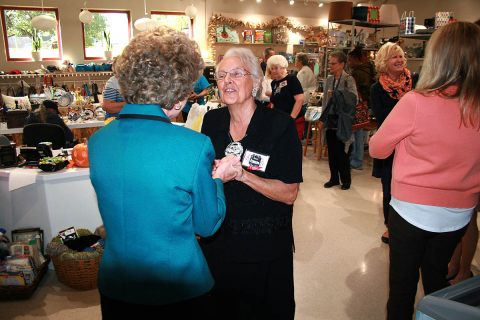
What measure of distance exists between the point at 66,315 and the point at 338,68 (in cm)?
357

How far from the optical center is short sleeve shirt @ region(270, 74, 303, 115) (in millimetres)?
4559

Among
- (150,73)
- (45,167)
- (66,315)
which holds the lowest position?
(66,315)

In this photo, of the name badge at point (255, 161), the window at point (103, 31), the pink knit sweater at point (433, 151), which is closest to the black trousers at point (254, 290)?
the name badge at point (255, 161)

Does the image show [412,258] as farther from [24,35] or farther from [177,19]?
[24,35]

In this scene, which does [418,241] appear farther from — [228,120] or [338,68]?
[338,68]

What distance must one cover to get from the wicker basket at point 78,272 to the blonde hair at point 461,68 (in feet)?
7.48

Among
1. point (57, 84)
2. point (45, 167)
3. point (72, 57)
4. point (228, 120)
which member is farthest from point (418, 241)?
point (72, 57)

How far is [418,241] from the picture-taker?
1631 millimetres

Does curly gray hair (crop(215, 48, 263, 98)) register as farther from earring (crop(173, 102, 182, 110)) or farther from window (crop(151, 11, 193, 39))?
window (crop(151, 11, 193, 39))

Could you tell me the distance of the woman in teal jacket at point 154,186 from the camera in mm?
993

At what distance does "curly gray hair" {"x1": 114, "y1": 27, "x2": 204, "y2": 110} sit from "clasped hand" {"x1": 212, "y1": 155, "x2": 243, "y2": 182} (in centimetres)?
31

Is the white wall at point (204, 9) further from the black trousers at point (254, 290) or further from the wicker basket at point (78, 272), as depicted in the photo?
the black trousers at point (254, 290)

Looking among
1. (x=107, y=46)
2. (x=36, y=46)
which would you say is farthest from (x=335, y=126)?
(x=36, y=46)

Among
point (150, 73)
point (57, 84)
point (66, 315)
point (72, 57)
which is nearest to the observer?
point (150, 73)
